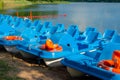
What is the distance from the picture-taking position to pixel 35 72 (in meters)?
8.07

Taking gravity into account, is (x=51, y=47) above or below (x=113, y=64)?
below

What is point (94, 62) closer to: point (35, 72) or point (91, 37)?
point (35, 72)

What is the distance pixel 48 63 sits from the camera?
27.8 feet

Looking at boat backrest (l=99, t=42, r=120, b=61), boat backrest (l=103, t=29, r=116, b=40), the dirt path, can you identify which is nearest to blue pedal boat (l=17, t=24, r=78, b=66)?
the dirt path

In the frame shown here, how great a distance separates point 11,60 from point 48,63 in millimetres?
1499

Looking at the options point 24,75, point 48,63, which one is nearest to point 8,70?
point 24,75

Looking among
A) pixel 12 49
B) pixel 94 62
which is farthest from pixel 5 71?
pixel 12 49

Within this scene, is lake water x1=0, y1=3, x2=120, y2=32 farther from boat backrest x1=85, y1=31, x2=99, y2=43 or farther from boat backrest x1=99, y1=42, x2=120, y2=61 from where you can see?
boat backrest x1=99, y1=42, x2=120, y2=61

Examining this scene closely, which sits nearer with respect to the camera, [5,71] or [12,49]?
[5,71]

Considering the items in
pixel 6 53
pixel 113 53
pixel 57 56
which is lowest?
pixel 6 53

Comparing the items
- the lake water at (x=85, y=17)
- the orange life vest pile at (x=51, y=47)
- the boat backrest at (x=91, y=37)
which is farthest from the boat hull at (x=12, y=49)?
the lake water at (x=85, y=17)

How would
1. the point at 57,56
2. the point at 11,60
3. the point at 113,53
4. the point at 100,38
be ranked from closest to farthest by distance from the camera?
the point at 113,53 < the point at 57,56 < the point at 11,60 < the point at 100,38

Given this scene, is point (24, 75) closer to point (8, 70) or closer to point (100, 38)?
point (8, 70)

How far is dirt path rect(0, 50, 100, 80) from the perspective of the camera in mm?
7644
